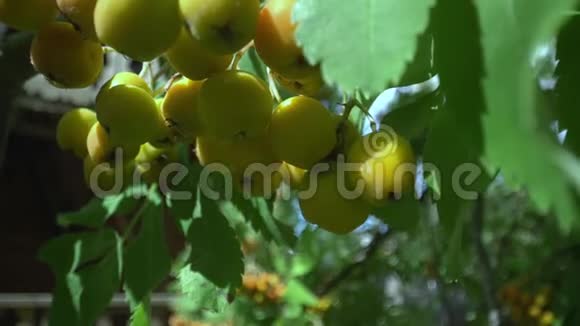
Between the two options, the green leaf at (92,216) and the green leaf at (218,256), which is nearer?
the green leaf at (218,256)

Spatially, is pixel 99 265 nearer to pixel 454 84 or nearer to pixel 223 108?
pixel 223 108

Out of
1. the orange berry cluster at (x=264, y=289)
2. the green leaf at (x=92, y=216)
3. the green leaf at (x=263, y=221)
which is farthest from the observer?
the orange berry cluster at (x=264, y=289)

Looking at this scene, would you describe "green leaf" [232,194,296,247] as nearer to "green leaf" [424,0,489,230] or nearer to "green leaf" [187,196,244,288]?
"green leaf" [187,196,244,288]

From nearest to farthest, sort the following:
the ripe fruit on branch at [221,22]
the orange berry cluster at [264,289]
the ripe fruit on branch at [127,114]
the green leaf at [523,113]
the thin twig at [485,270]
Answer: the green leaf at [523,113] < the ripe fruit on branch at [221,22] < the ripe fruit on branch at [127,114] < the thin twig at [485,270] < the orange berry cluster at [264,289]

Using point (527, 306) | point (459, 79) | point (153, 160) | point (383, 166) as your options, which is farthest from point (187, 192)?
point (527, 306)

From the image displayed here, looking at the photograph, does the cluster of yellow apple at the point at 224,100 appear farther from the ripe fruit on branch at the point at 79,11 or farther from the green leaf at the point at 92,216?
the green leaf at the point at 92,216

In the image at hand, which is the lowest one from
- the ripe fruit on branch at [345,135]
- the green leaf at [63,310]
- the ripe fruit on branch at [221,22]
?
the green leaf at [63,310]

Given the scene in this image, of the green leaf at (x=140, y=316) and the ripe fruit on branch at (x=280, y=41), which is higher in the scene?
the ripe fruit on branch at (x=280, y=41)

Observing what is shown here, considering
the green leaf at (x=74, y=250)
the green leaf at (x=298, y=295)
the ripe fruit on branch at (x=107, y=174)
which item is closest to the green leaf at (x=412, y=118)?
the ripe fruit on branch at (x=107, y=174)

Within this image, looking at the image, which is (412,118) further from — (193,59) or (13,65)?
(13,65)
